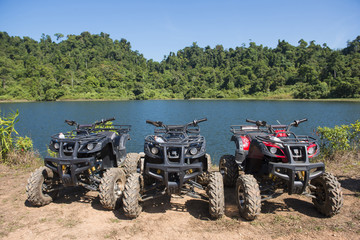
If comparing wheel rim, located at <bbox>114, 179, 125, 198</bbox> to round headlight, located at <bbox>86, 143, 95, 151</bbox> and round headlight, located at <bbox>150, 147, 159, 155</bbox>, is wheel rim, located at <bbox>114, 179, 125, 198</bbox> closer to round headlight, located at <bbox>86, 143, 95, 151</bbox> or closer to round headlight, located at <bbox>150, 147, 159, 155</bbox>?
round headlight, located at <bbox>86, 143, 95, 151</bbox>

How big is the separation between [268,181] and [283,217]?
73 cm

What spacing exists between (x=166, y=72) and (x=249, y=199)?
126548 millimetres

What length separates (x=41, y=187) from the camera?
194 inches

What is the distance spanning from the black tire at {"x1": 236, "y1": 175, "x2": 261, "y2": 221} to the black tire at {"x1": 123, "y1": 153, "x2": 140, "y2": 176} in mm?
2583

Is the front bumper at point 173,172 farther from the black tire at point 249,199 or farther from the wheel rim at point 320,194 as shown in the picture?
the wheel rim at point 320,194

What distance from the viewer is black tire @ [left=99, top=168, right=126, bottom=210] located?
15.2 feet

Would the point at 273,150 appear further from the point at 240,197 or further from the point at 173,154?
the point at 173,154

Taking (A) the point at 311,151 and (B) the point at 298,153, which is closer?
(B) the point at 298,153

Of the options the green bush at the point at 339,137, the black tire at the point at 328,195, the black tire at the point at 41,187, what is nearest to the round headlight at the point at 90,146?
the black tire at the point at 41,187

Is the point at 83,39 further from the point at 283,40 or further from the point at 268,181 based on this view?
the point at 268,181

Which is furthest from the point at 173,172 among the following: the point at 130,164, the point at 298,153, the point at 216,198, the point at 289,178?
the point at 298,153

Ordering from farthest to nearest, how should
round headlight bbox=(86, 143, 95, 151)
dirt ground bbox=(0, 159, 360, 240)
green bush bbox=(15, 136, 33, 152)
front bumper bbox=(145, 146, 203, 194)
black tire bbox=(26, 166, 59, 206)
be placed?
green bush bbox=(15, 136, 33, 152) → round headlight bbox=(86, 143, 95, 151) → black tire bbox=(26, 166, 59, 206) → front bumper bbox=(145, 146, 203, 194) → dirt ground bbox=(0, 159, 360, 240)

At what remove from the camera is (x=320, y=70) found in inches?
3194

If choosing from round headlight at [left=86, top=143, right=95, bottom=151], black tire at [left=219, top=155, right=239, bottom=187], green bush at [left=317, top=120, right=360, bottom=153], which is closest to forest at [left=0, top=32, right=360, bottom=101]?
green bush at [left=317, top=120, right=360, bottom=153]
